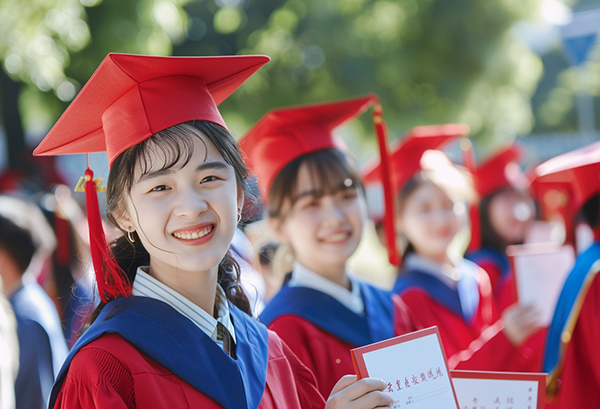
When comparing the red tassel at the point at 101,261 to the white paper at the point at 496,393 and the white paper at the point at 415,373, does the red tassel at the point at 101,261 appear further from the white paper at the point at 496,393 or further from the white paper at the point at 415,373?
A: the white paper at the point at 496,393

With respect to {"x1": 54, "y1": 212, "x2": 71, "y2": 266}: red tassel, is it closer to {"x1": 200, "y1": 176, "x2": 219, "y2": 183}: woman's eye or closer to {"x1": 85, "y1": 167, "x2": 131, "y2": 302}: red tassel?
{"x1": 85, "y1": 167, "x2": 131, "y2": 302}: red tassel

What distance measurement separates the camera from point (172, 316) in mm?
1535

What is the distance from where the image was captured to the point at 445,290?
11.0ft

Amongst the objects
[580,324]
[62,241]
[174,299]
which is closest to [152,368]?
[174,299]

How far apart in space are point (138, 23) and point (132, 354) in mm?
3897

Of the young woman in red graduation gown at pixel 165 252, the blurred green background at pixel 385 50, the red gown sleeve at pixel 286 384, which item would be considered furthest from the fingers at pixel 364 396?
the blurred green background at pixel 385 50

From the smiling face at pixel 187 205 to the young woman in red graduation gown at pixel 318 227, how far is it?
0.83 m

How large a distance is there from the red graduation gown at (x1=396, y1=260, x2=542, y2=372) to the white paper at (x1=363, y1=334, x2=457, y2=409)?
3.86ft

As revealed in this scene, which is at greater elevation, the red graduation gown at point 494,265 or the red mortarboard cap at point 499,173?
the red mortarboard cap at point 499,173

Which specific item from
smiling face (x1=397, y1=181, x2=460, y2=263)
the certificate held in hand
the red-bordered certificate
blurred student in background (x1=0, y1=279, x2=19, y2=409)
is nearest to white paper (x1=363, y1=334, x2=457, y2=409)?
the certificate held in hand

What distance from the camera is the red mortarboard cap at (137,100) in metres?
1.52

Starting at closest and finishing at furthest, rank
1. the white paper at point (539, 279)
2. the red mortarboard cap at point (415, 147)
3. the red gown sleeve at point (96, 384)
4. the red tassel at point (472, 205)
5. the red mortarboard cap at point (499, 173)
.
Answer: the red gown sleeve at point (96, 384)
the white paper at point (539, 279)
the red mortarboard cap at point (415, 147)
the red tassel at point (472, 205)
the red mortarboard cap at point (499, 173)

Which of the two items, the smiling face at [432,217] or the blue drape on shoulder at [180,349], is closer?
the blue drape on shoulder at [180,349]

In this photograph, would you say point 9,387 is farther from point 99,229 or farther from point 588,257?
point 588,257
